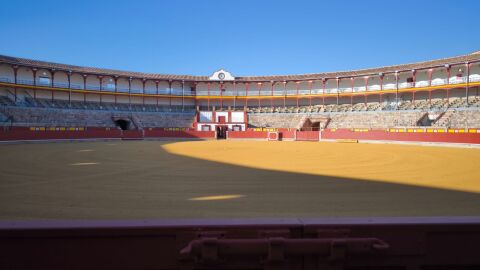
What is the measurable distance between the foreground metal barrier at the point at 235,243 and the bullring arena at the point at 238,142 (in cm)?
300

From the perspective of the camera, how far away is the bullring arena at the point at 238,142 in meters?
6.40

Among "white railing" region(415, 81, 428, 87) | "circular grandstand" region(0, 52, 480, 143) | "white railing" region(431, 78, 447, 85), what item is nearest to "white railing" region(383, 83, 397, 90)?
"circular grandstand" region(0, 52, 480, 143)

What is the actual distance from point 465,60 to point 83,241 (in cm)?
4535

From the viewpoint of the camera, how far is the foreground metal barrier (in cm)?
222

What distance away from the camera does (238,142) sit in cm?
3391

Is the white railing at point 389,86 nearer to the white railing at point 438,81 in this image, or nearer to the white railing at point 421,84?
the white railing at point 421,84

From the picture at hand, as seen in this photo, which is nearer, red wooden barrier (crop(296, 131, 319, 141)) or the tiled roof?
red wooden barrier (crop(296, 131, 319, 141))

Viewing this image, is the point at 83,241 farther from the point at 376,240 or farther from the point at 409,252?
the point at 409,252

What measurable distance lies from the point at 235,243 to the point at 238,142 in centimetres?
3171

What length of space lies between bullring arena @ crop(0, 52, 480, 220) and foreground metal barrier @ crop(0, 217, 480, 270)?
3.00 meters

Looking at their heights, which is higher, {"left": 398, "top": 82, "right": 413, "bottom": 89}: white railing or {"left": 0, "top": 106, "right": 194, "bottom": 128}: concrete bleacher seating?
{"left": 398, "top": 82, "right": 413, "bottom": 89}: white railing

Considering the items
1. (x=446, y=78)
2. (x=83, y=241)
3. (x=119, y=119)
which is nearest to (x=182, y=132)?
(x=119, y=119)

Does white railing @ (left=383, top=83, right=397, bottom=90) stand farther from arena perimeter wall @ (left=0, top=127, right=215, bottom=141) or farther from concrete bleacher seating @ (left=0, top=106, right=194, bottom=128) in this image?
concrete bleacher seating @ (left=0, top=106, right=194, bottom=128)

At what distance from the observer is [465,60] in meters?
37.7
